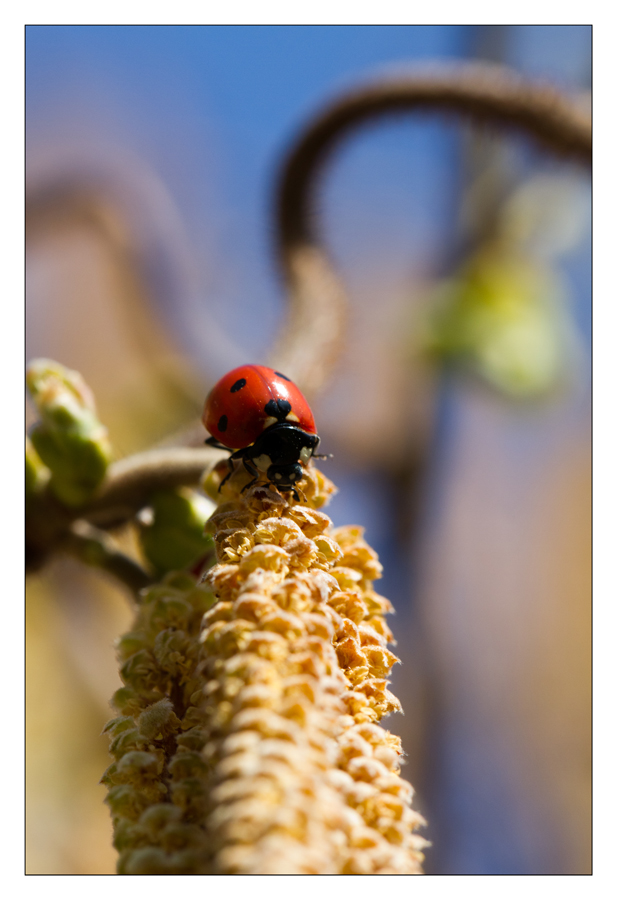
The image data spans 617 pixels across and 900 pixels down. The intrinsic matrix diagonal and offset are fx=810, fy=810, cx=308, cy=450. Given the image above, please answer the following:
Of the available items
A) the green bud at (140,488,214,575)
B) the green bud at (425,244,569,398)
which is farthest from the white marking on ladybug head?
the green bud at (425,244,569,398)

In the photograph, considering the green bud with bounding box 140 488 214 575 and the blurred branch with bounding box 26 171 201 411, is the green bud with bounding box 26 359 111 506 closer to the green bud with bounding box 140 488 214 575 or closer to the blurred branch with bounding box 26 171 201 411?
the green bud with bounding box 140 488 214 575

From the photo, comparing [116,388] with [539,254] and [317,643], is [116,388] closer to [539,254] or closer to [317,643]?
[539,254]

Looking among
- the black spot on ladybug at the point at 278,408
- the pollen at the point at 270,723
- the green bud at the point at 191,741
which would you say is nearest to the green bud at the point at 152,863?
the pollen at the point at 270,723

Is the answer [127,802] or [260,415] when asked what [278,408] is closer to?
[260,415]

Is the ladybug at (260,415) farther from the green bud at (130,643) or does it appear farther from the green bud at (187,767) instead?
the green bud at (187,767)

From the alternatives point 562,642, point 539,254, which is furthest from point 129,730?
point 562,642
